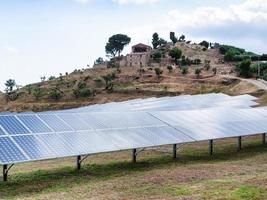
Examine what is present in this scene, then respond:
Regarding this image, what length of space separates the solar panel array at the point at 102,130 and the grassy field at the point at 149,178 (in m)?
1.38

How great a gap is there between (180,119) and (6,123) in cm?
1343

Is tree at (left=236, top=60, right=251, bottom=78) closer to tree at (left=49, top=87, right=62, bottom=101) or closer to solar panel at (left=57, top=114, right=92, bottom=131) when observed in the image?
tree at (left=49, top=87, right=62, bottom=101)

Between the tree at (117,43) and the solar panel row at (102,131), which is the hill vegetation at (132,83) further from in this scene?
the solar panel row at (102,131)

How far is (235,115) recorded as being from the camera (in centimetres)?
3650

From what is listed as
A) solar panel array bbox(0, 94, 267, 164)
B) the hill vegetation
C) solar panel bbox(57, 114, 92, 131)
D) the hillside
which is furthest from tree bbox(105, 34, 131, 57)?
solar panel bbox(57, 114, 92, 131)

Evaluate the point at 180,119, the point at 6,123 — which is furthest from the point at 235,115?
the point at 6,123

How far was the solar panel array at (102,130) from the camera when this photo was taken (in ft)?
68.3

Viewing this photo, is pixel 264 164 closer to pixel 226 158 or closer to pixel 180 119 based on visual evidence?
pixel 226 158

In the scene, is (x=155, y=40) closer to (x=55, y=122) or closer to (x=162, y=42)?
(x=162, y=42)

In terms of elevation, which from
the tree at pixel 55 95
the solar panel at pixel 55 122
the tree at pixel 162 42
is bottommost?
the tree at pixel 55 95

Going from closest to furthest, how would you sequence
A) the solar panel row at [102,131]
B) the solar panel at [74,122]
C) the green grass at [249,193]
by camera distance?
the green grass at [249,193] → the solar panel row at [102,131] → the solar panel at [74,122]

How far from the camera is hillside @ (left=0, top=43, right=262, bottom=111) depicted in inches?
3873

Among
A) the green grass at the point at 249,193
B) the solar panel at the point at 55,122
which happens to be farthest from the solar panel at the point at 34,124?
the green grass at the point at 249,193

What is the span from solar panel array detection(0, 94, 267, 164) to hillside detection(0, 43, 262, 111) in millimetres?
54091
